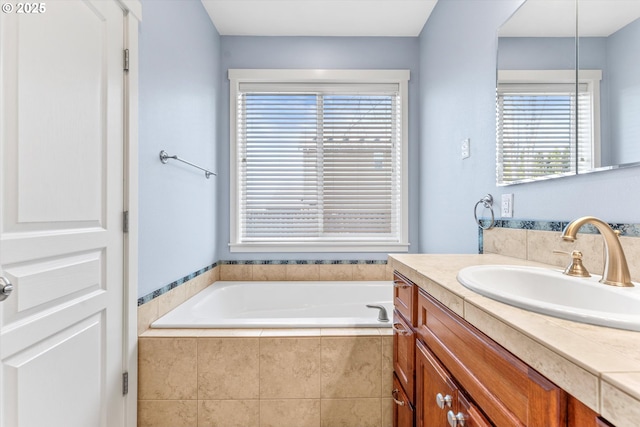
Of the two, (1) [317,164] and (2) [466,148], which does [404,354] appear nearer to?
(2) [466,148]

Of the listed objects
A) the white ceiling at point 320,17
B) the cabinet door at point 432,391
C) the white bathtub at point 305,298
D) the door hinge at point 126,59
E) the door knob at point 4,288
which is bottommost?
the white bathtub at point 305,298

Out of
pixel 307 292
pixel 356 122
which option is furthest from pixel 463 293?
pixel 356 122

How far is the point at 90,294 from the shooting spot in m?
1.15

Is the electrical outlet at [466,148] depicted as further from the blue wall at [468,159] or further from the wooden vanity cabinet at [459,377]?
the wooden vanity cabinet at [459,377]

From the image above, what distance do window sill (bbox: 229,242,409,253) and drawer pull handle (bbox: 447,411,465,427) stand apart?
6.02ft

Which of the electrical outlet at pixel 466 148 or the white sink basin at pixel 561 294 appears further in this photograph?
the electrical outlet at pixel 466 148

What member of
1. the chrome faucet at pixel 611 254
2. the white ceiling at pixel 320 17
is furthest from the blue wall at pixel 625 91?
the white ceiling at pixel 320 17

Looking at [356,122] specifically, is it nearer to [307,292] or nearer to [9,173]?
[307,292]

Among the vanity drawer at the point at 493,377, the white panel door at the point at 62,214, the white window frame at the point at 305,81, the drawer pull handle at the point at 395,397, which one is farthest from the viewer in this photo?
the white window frame at the point at 305,81

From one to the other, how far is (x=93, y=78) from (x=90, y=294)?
0.81 metres

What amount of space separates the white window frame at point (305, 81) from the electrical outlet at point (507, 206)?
1.15 m

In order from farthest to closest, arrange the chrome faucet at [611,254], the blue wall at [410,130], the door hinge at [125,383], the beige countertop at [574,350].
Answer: the blue wall at [410,130] < the door hinge at [125,383] < the chrome faucet at [611,254] < the beige countertop at [574,350]

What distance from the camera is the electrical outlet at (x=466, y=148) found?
5.86 ft

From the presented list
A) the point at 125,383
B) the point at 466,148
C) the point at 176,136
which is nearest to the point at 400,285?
the point at 466,148
